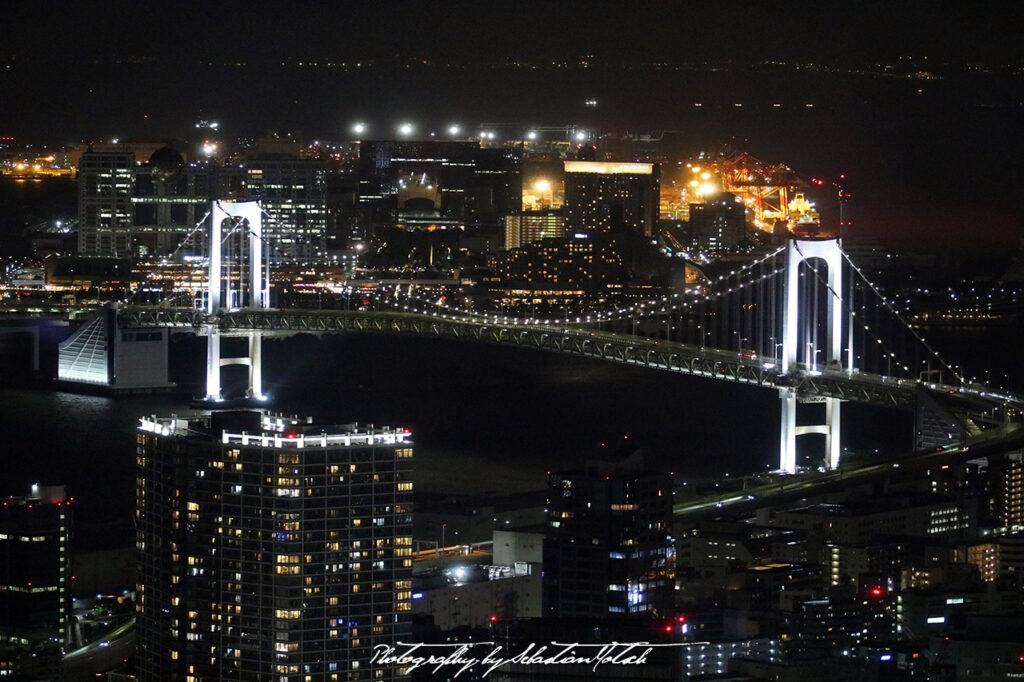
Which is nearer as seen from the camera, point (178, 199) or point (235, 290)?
point (235, 290)

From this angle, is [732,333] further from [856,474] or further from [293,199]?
[293,199]

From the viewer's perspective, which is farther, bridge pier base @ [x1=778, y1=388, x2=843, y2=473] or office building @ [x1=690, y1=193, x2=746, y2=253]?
office building @ [x1=690, y1=193, x2=746, y2=253]

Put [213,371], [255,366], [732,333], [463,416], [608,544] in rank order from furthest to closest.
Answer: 1. [732,333]
2. [255,366]
3. [213,371]
4. [463,416]
5. [608,544]

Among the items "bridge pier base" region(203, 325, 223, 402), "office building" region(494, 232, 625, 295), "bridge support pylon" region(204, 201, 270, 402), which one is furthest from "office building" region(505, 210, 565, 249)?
"bridge pier base" region(203, 325, 223, 402)

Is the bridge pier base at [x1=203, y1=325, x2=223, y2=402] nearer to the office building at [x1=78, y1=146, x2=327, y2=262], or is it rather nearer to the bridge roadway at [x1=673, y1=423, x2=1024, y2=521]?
the bridge roadway at [x1=673, y1=423, x2=1024, y2=521]

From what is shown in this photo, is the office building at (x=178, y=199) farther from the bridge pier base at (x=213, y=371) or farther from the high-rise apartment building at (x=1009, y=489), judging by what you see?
the high-rise apartment building at (x=1009, y=489)

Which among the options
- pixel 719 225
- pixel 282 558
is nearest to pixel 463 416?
pixel 282 558

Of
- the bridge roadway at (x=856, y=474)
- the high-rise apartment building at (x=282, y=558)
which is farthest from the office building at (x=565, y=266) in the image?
the high-rise apartment building at (x=282, y=558)
